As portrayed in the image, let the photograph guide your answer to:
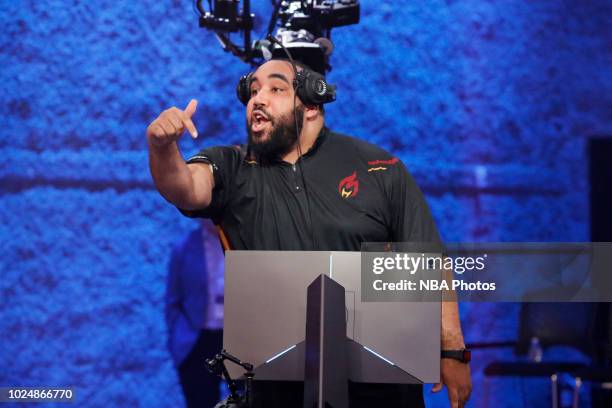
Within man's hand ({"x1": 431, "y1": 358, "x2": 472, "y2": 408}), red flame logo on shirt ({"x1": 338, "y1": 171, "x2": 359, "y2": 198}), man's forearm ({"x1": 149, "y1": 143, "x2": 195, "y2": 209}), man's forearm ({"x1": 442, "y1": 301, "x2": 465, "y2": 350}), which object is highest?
red flame logo on shirt ({"x1": 338, "y1": 171, "x2": 359, "y2": 198})

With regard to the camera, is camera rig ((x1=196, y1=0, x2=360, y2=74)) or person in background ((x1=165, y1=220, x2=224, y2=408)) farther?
person in background ((x1=165, y1=220, x2=224, y2=408))

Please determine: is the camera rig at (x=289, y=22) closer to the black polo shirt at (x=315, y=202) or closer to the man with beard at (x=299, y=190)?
the man with beard at (x=299, y=190)

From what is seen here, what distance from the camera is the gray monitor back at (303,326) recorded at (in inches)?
66.7

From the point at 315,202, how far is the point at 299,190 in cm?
7

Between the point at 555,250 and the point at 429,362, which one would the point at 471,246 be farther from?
the point at 429,362

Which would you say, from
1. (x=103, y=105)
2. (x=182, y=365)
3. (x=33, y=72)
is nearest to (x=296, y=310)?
(x=182, y=365)

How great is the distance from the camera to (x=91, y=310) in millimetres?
3123

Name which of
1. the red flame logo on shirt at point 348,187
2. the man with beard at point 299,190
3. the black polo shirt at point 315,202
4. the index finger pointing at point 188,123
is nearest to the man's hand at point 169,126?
the index finger pointing at point 188,123

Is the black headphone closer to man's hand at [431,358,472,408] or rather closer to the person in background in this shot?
man's hand at [431,358,472,408]

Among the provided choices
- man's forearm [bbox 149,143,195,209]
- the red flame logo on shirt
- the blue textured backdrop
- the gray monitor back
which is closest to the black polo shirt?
the red flame logo on shirt

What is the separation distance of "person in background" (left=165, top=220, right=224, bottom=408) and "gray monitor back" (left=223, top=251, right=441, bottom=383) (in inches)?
58.4

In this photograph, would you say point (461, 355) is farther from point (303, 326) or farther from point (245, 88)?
point (245, 88)

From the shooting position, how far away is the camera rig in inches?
108

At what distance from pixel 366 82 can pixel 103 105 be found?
116cm
